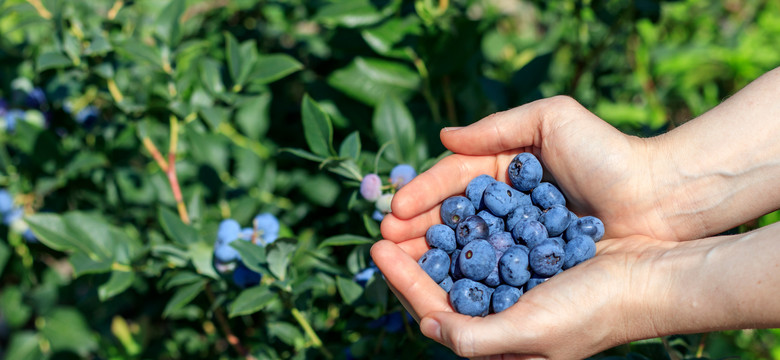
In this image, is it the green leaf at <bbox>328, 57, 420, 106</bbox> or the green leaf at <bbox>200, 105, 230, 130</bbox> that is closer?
the green leaf at <bbox>200, 105, 230, 130</bbox>

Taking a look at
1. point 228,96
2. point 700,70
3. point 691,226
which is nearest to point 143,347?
point 228,96

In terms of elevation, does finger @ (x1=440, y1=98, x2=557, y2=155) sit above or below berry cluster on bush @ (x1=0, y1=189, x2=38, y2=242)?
above

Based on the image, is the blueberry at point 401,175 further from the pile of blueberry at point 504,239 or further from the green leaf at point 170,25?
the green leaf at point 170,25

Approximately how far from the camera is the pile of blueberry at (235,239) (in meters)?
1.26

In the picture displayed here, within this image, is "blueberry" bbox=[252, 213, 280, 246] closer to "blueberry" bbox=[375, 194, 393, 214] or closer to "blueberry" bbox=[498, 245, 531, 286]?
"blueberry" bbox=[375, 194, 393, 214]

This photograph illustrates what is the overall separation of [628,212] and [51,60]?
135cm

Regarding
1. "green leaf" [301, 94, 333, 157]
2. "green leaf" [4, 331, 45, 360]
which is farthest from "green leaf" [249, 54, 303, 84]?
"green leaf" [4, 331, 45, 360]

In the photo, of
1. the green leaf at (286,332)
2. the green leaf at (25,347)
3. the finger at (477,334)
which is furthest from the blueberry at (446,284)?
the green leaf at (25,347)

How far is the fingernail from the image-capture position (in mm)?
977

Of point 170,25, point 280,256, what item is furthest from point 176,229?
point 170,25

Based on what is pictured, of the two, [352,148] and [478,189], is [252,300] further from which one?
[478,189]

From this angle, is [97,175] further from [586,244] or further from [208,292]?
[586,244]

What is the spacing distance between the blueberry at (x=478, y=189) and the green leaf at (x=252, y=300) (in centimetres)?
47

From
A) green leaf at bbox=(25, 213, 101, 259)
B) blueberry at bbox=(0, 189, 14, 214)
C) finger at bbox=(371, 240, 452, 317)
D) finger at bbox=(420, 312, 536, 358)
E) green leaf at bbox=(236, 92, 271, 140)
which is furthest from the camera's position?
green leaf at bbox=(236, 92, 271, 140)
